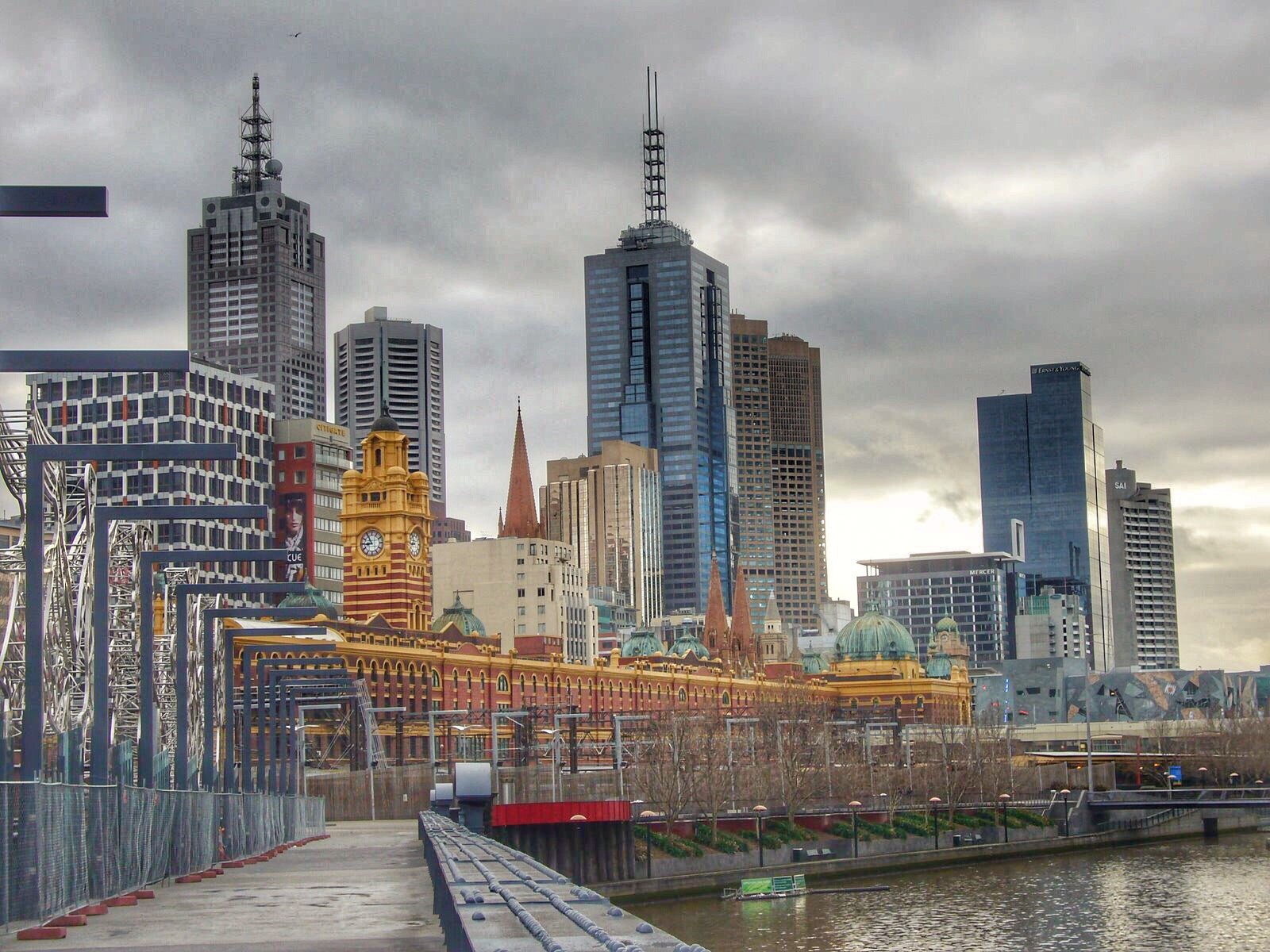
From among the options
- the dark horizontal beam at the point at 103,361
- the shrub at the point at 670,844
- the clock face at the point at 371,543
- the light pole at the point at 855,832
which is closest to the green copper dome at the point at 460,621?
the clock face at the point at 371,543

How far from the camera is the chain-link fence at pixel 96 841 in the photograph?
1013 inches

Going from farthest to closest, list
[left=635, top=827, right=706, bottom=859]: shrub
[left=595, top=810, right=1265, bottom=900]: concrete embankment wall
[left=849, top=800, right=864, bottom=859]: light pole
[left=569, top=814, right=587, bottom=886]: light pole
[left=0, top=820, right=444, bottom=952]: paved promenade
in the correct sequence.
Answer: [left=849, top=800, right=864, bottom=859]: light pole
[left=635, top=827, right=706, bottom=859]: shrub
[left=595, top=810, right=1265, bottom=900]: concrete embankment wall
[left=569, top=814, right=587, bottom=886]: light pole
[left=0, top=820, right=444, bottom=952]: paved promenade

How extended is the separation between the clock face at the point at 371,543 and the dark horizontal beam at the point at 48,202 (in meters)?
145

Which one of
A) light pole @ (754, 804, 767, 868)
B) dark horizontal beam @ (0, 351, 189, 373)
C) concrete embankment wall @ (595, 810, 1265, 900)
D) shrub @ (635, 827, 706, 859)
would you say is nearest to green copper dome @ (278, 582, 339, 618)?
light pole @ (754, 804, 767, 868)

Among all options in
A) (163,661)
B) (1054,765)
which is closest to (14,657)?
(163,661)

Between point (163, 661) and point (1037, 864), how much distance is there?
2588 inches

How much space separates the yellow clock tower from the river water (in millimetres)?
66931

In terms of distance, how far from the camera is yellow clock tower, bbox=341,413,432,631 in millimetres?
165875

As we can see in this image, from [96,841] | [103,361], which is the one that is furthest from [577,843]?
[103,361]

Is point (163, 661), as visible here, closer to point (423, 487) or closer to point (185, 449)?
point (185, 449)

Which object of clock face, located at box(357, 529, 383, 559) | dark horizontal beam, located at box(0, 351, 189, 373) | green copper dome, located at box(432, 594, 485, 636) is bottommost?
green copper dome, located at box(432, 594, 485, 636)

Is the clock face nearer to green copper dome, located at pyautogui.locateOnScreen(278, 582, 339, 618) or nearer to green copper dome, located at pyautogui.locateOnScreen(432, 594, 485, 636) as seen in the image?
green copper dome, located at pyautogui.locateOnScreen(278, 582, 339, 618)

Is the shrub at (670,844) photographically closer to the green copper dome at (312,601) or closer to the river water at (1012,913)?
the river water at (1012,913)

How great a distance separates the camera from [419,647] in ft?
511
